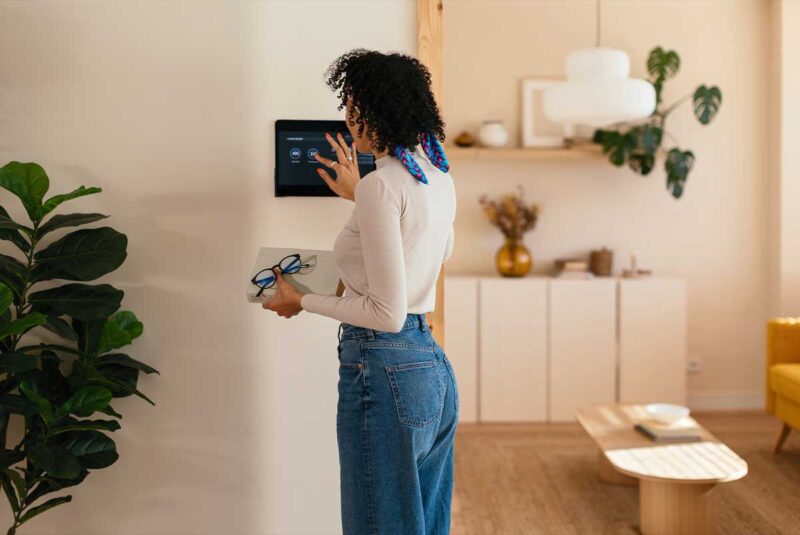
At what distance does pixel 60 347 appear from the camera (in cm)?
206

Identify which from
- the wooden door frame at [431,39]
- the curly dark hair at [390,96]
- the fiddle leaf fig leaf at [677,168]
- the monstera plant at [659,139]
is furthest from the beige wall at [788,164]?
the curly dark hair at [390,96]

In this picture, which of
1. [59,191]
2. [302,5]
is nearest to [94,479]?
[59,191]

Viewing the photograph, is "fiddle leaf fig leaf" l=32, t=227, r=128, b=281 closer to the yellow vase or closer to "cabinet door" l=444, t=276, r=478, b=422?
"cabinet door" l=444, t=276, r=478, b=422

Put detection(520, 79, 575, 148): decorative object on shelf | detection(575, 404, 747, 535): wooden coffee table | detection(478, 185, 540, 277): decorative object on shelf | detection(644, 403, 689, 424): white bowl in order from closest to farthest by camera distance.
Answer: detection(575, 404, 747, 535): wooden coffee table
detection(644, 403, 689, 424): white bowl
detection(478, 185, 540, 277): decorative object on shelf
detection(520, 79, 575, 148): decorative object on shelf

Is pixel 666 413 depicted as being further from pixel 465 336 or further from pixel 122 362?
pixel 122 362

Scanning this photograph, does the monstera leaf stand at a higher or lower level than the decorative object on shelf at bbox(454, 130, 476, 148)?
higher

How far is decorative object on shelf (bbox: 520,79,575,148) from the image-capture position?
202 inches

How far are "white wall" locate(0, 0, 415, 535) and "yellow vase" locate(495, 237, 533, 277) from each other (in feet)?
9.21

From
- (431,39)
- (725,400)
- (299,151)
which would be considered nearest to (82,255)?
(299,151)

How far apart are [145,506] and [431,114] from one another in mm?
1447

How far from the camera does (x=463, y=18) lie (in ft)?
16.8

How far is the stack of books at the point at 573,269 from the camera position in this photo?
490cm

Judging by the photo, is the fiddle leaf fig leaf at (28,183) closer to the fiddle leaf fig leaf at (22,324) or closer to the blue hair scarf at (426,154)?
the fiddle leaf fig leaf at (22,324)

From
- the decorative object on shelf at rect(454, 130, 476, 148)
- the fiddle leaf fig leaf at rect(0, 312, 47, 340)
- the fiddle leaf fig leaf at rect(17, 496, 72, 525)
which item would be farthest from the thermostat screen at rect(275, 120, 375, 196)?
the decorative object on shelf at rect(454, 130, 476, 148)
